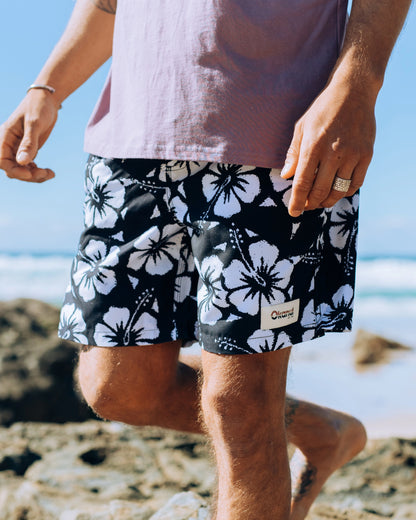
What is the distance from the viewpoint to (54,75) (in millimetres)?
1860

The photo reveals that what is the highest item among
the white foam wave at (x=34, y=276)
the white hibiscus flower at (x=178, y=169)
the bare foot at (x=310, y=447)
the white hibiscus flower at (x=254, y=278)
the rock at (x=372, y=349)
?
the white hibiscus flower at (x=178, y=169)

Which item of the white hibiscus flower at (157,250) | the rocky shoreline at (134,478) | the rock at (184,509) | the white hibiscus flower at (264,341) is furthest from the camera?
the rocky shoreline at (134,478)

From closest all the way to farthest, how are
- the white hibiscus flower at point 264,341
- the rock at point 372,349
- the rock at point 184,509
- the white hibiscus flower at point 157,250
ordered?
the white hibiscus flower at point 264,341 → the white hibiscus flower at point 157,250 → the rock at point 184,509 → the rock at point 372,349

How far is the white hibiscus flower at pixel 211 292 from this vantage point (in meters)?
1.30

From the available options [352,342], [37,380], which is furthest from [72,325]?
[352,342]

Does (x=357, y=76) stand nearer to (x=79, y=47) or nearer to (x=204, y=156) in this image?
(x=204, y=156)

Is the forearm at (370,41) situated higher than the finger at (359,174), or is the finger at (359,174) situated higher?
the forearm at (370,41)

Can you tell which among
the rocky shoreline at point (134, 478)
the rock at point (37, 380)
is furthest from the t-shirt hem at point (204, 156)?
the rock at point (37, 380)

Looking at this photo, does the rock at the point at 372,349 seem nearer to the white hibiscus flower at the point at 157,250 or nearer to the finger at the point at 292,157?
the white hibiscus flower at the point at 157,250

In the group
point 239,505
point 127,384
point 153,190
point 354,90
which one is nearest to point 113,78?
point 153,190

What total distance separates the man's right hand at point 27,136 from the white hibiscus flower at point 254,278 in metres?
0.75

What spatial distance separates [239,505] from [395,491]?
162 cm

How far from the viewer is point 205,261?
134 centimetres

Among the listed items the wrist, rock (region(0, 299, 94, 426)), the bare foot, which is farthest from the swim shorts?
rock (region(0, 299, 94, 426))
